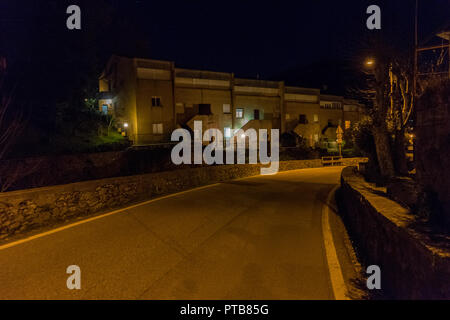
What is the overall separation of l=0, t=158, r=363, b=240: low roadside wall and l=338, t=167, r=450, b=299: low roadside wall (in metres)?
8.06

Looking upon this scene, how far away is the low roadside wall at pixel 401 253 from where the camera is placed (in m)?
3.32

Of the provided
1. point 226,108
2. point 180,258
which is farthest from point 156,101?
point 180,258

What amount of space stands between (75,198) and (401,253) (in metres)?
8.68

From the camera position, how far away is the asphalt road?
175 inches

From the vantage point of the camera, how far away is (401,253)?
4.32 meters

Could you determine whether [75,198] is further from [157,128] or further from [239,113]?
[239,113]

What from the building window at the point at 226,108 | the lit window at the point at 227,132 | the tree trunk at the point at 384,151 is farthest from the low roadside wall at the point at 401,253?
the building window at the point at 226,108

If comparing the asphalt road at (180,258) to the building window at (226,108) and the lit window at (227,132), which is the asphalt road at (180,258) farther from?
the building window at (226,108)

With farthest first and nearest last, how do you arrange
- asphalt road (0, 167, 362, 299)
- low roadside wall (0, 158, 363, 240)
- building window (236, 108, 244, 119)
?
building window (236, 108, 244, 119)
low roadside wall (0, 158, 363, 240)
asphalt road (0, 167, 362, 299)

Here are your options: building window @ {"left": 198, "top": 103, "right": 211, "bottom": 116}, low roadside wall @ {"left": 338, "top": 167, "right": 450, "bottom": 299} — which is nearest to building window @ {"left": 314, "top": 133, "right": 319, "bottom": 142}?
building window @ {"left": 198, "top": 103, "right": 211, "bottom": 116}

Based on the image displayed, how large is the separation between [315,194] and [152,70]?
23782 millimetres

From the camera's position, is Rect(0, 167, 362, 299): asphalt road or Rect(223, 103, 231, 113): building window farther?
Rect(223, 103, 231, 113): building window

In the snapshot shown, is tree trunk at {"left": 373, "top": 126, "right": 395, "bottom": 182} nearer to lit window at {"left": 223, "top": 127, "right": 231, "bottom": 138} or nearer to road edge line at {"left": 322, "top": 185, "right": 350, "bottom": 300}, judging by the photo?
road edge line at {"left": 322, "top": 185, "right": 350, "bottom": 300}
